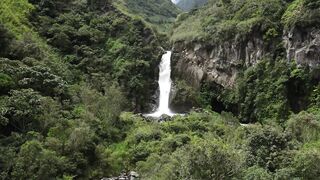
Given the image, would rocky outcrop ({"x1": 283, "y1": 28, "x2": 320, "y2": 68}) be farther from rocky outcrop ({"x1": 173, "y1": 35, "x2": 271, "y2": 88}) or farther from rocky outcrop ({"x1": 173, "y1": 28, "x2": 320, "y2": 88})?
rocky outcrop ({"x1": 173, "y1": 35, "x2": 271, "y2": 88})

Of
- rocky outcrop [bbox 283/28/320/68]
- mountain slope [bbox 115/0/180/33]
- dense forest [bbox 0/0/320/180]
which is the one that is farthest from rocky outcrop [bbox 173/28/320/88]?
mountain slope [bbox 115/0/180/33]

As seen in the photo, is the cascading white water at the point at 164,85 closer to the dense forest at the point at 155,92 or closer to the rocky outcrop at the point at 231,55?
the dense forest at the point at 155,92

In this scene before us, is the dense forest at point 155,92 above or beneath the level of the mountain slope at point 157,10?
beneath

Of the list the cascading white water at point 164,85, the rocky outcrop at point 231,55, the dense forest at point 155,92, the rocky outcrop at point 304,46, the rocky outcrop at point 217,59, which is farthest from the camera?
the cascading white water at point 164,85

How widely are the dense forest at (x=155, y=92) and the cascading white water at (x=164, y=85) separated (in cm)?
124

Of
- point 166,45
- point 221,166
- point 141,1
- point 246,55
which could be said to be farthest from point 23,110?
point 141,1

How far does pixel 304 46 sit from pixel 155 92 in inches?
929

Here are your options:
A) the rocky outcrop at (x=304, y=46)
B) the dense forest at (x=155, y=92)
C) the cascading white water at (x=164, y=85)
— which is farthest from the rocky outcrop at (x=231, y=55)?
the cascading white water at (x=164, y=85)

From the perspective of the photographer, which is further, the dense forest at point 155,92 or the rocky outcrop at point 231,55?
the rocky outcrop at point 231,55

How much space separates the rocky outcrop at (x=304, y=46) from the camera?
171 ft

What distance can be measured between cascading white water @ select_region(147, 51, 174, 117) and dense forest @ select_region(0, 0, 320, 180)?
124 centimetres

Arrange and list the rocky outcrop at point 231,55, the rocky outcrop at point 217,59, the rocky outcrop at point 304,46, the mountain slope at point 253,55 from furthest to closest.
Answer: the rocky outcrop at point 217,59 < the mountain slope at point 253,55 < the rocky outcrop at point 231,55 < the rocky outcrop at point 304,46

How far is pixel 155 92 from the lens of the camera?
6731cm

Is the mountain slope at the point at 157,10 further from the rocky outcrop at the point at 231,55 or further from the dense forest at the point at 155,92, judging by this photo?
the rocky outcrop at the point at 231,55
